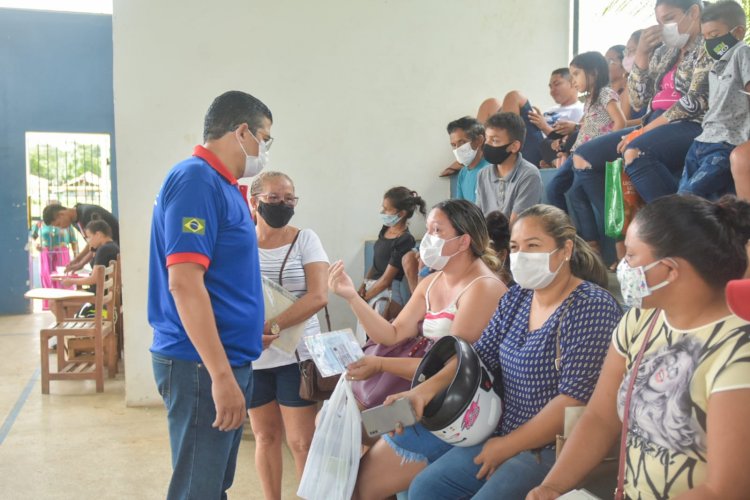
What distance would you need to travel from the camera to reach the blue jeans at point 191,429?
1770 mm

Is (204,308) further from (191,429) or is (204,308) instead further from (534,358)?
(534,358)

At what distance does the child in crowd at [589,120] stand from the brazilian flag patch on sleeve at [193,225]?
238 cm

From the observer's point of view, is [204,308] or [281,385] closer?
[204,308]

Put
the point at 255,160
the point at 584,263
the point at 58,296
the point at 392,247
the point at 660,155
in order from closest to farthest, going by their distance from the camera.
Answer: the point at 255,160
the point at 584,263
the point at 660,155
the point at 392,247
the point at 58,296

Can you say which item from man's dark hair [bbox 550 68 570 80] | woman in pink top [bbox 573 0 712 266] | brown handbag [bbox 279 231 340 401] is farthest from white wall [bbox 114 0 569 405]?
brown handbag [bbox 279 231 340 401]

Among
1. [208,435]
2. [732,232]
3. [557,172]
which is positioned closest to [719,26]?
[557,172]

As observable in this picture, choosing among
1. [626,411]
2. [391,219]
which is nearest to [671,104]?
[626,411]

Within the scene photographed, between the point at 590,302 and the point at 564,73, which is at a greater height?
the point at 564,73

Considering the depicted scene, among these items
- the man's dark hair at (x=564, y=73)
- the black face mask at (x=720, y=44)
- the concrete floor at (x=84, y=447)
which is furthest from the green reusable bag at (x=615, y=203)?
the concrete floor at (x=84, y=447)

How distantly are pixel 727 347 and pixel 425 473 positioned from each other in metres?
1.02

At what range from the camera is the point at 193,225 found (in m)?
1.72

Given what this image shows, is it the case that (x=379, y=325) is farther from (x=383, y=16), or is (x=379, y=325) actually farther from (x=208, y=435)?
(x=383, y=16)

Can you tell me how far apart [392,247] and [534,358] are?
2.64 metres

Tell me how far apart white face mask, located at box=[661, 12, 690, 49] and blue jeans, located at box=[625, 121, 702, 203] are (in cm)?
38
